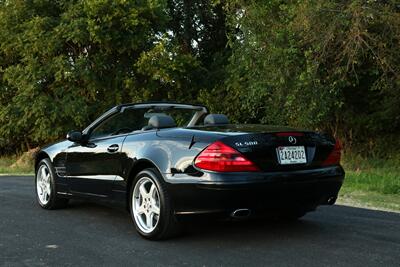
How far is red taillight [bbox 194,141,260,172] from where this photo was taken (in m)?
4.92

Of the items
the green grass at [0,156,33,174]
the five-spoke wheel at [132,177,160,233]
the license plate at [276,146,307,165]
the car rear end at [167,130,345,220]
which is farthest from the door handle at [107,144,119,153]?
the green grass at [0,156,33,174]

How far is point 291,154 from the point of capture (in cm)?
518

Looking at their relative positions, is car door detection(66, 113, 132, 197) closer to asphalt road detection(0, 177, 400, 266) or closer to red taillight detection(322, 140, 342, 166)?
asphalt road detection(0, 177, 400, 266)

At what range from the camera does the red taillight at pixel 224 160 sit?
4.92m

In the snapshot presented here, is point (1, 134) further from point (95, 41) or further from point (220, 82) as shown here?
point (220, 82)

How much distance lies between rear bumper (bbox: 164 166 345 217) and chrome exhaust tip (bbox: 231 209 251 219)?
0.04 metres

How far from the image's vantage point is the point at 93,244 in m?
5.32

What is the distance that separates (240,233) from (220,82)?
14369mm

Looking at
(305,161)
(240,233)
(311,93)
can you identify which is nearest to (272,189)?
(305,161)

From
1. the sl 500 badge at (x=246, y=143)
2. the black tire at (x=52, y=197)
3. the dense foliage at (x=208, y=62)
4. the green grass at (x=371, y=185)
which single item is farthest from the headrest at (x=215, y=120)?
the dense foliage at (x=208, y=62)

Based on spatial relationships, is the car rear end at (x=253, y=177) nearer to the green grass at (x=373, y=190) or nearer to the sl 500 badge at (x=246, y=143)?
the sl 500 badge at (x=246, y=143)

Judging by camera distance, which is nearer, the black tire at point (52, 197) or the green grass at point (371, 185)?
the black tire at point (52, 197)

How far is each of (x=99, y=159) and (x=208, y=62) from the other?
1536 cm

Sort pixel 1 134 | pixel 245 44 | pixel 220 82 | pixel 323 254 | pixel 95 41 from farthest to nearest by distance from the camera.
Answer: pixel 1 134 < pixel 220 82 < pixel 95 41 < pixel 245 44 < pixel 323 254
